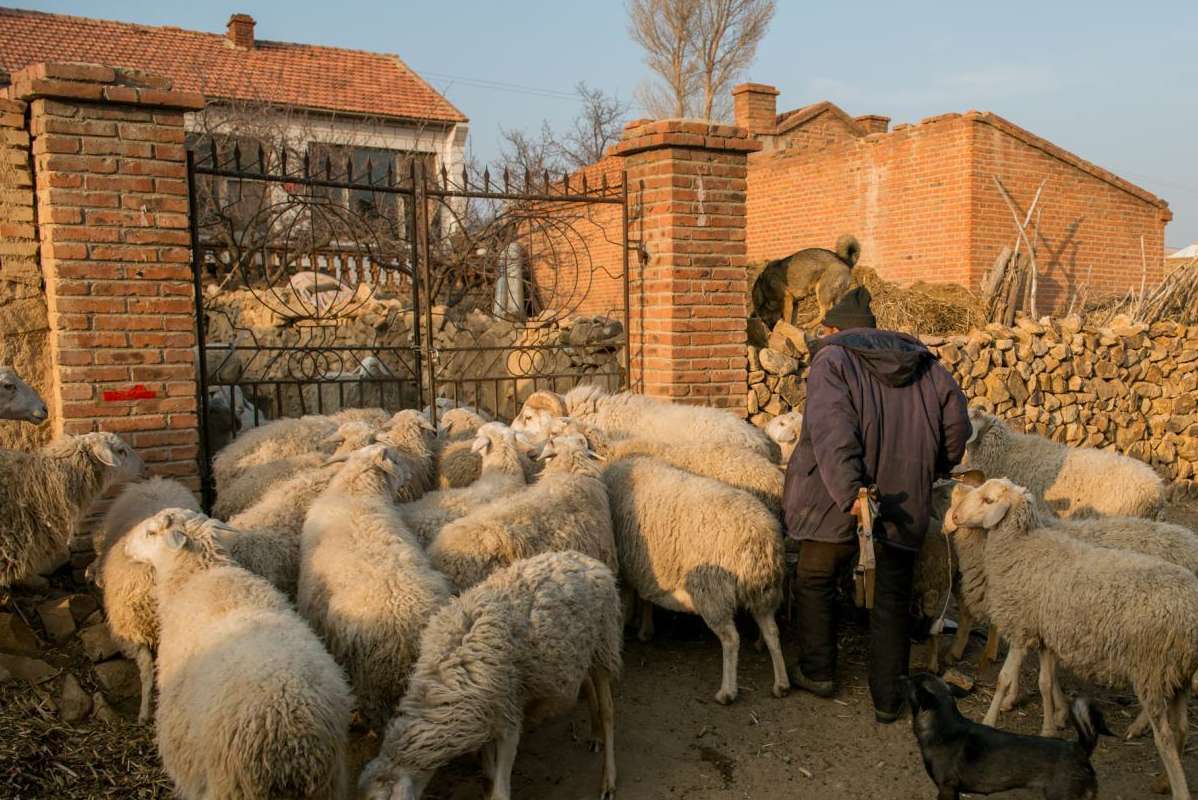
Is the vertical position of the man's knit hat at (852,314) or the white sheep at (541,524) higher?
the man's knit hat at (852,314)

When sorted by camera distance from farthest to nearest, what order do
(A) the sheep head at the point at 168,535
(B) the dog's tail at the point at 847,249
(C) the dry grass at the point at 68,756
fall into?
1. (B) the dog's tail at the point at 847,249
2. (A) the sheep head at the point at 168,535
3. (C) the dry grass at the point at 68,756

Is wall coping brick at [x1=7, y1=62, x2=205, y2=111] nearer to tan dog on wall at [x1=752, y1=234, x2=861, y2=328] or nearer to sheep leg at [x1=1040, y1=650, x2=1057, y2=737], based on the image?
sheep leg at [x1=1040, y1=650, x2=1057, y2=737]

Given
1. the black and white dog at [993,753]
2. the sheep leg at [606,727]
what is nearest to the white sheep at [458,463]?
the sheep leg at [606,727]

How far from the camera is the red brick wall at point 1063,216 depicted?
16625 millimetres

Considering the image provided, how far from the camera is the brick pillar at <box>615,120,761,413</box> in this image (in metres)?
7.32

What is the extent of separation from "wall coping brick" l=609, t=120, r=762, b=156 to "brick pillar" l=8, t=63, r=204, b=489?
3.38 metres

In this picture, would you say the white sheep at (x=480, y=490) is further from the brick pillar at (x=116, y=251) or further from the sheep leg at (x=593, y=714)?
the brick pillar at (x=116, y=251)

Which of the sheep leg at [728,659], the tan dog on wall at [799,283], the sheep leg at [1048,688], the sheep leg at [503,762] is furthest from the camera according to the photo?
the tan dog on wall at [799,283]

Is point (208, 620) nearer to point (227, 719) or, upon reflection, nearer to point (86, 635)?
point (227, 719)

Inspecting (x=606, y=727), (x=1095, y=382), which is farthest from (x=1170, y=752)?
(x=1095, y=382)

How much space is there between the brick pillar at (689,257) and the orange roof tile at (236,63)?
1582cm

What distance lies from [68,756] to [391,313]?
7.15m

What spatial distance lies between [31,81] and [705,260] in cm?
473

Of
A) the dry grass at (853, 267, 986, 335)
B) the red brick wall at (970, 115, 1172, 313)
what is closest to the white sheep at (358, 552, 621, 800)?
the dry grass at (853, 267, 986, 335)
